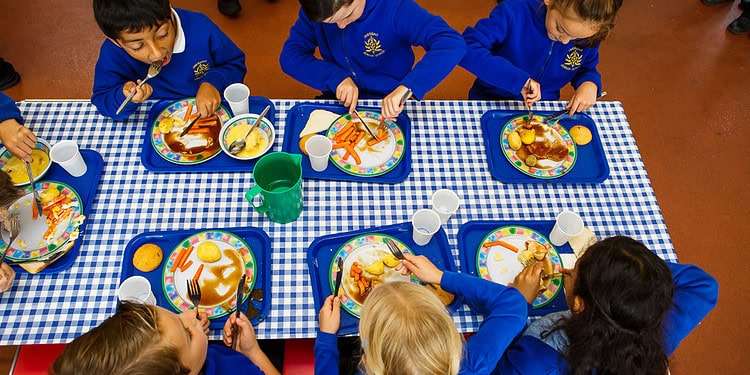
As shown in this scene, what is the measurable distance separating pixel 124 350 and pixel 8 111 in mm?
1144

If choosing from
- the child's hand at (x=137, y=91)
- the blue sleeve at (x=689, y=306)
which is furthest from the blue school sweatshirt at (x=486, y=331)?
the child's hand at (x=137, y=91)

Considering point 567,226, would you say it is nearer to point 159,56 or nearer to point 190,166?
point 190,166

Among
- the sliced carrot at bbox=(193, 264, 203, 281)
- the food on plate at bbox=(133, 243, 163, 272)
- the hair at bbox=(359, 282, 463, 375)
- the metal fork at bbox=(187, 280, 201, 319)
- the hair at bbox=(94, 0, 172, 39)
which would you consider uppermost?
the hair at bbox=(94, 0, 172, 39)

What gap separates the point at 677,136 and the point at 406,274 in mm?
2492

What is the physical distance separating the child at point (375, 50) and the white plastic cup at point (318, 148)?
0.23 m

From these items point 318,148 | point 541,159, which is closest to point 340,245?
point 318,148

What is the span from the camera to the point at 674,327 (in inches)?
60.5

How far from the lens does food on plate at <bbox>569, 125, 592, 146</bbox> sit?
1.90 metres

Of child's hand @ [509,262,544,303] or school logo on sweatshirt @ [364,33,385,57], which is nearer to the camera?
child's hand @ [509,262,544,303]

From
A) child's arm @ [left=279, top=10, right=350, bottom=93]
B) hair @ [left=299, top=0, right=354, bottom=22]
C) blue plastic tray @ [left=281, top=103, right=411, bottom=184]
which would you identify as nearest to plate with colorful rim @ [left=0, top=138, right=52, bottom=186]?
blue plastic tray @ [left=281, top=103, right=411, bottom=184]

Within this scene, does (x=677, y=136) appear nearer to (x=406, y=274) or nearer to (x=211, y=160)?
(x=406, y=274)

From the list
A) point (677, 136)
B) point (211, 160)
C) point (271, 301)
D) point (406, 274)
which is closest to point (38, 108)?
point (211, 160)

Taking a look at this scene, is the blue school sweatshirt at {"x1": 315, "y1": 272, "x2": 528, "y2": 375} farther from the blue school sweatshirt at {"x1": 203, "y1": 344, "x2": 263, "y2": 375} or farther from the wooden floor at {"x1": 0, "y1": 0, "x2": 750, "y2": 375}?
the wooden floor at {"x1": 0, "y1": 0, "x2": 750, "y2": 375}

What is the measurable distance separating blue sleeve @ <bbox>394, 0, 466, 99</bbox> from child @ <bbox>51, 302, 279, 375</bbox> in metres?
1.10
